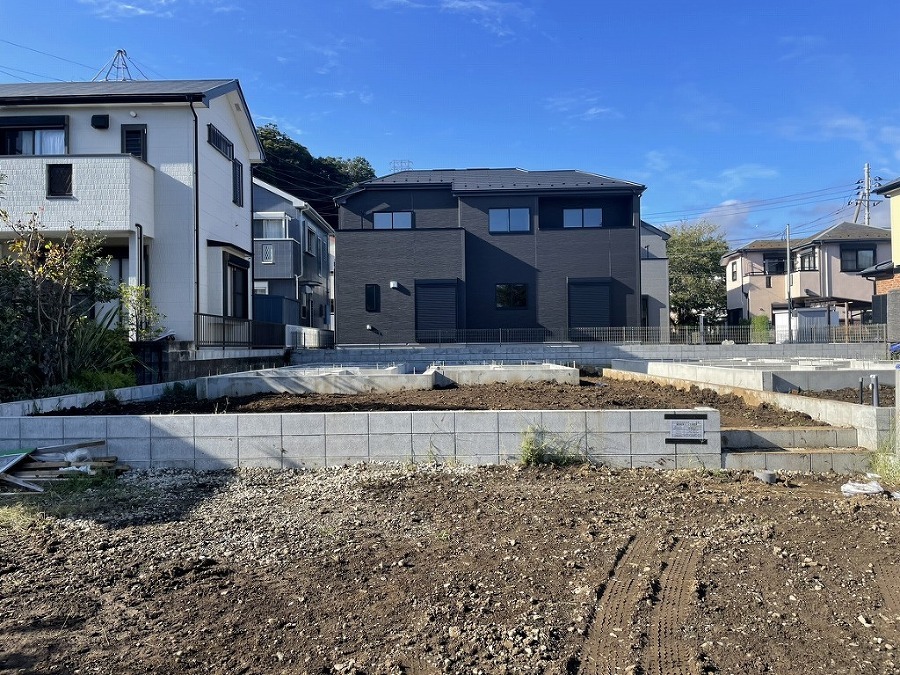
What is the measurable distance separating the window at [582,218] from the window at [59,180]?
15.1m

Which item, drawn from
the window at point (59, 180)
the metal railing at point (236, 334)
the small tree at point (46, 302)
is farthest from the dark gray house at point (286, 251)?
the small tree at point (46, 302)

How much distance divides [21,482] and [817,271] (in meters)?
32.5

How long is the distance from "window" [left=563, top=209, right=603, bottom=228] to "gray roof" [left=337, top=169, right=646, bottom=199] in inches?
35.5

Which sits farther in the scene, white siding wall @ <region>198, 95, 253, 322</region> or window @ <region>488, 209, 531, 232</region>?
window @ <region>488, 209, 531, 232</region>

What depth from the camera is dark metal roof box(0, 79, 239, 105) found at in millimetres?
11250

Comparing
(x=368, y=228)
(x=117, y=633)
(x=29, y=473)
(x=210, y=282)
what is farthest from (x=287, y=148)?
(x=117, y=633)

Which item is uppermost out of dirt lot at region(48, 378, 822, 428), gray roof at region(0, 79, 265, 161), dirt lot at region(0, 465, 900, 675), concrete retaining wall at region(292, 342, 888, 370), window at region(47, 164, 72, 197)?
gray roof at region(0, 79, 265, 161)

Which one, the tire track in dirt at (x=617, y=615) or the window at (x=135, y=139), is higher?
the window at (x=135, y=139)

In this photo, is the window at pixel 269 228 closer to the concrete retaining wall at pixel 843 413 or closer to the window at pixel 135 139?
the window at pixel 135 139

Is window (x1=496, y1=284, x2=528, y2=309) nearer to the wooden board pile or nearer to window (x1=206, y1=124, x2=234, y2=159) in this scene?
window (x1=206, y1=124, x2=234, y2=159)

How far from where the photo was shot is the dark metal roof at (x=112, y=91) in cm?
1125

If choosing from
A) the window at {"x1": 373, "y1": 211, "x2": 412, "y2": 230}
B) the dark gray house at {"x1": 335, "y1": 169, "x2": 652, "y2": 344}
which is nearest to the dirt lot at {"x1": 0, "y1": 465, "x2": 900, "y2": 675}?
the dark gray house at {"x1": 335, "y1": 169, "x2": 652, "y2": 344}

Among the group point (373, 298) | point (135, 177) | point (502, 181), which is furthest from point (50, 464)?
point (502, 181)

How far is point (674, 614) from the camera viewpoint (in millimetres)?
2594
